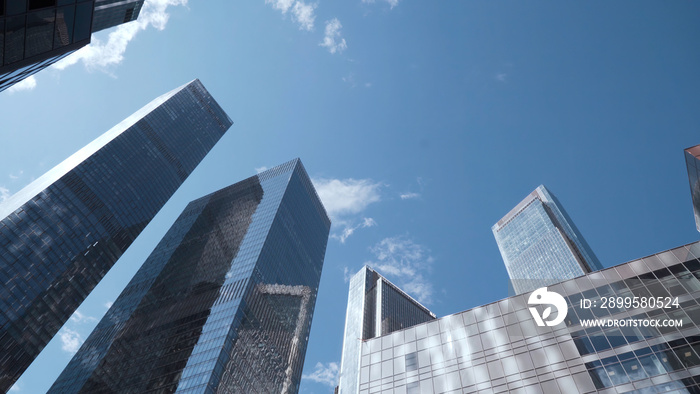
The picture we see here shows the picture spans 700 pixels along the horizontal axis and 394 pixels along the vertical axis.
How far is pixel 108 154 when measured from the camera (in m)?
136

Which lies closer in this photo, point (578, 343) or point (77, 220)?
point (578, 343)

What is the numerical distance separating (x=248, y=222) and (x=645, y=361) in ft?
431

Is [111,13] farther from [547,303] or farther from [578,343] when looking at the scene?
[578,343]

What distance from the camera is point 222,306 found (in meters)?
115

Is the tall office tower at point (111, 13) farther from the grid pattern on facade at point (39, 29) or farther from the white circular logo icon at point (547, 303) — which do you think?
the white circular logo icon at point (547, 303)

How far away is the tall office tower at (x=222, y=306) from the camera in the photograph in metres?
105

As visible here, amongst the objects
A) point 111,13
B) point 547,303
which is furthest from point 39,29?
point 547,303

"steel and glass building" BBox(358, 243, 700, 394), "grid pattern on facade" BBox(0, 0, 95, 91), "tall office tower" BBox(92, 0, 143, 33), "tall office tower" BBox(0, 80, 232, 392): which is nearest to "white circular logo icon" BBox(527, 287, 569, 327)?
"steel and glass building" BBox(358, 243, 700, 394)

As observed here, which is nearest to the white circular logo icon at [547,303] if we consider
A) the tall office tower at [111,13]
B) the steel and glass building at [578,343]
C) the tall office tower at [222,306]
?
the steel and glass building at [578,343]

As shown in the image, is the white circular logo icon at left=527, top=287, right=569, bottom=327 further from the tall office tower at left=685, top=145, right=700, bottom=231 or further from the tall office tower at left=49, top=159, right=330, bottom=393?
the tall office tower at left=49, top=159, right=330, bottom=393

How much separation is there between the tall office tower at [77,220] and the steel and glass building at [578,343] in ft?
292

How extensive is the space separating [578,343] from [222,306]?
3600 inches

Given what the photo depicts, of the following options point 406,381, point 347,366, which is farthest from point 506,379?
point 347,366

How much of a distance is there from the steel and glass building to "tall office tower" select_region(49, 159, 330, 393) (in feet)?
195
